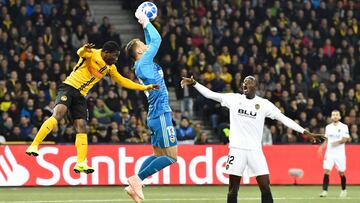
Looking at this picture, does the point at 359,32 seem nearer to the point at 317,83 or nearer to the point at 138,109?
the point at 317,83

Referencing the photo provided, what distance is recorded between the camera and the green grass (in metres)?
19.5

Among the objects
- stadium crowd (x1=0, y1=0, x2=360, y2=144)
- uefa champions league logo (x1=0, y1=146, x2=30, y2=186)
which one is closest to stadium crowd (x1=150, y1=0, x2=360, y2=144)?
stadium crowd (x1=0, y1=0, x2=360, y2=144)

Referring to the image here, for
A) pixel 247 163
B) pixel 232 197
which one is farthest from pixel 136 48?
pixel 232 197

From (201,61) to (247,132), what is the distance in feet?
44.6

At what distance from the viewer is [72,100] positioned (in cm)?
1609

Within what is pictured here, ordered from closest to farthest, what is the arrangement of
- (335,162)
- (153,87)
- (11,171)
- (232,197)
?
1. (232,197)
2. (153,87)
3. (335,162)
4. (11,171)

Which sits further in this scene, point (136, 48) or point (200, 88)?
point (136, 48)

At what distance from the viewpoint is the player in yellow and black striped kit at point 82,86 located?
1590 centimetres

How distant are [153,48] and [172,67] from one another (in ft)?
42.5

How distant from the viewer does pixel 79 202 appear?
1880 centimetres

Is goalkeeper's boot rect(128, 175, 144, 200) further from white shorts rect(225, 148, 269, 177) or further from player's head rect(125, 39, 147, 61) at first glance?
player's head rect(125, 39, 147, 61)

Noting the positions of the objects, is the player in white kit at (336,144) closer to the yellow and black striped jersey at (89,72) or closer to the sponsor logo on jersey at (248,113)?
the yellow and black striped jersey at (89,72)

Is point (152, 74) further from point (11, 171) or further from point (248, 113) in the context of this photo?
point (11, 171)

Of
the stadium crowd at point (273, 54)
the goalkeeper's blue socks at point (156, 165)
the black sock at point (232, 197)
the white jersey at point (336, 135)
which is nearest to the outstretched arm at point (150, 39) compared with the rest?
the goalkeeper's blue socks at point (156, 165)
